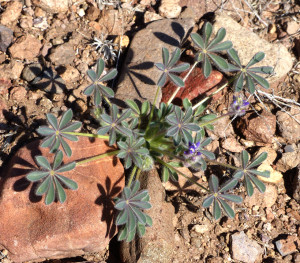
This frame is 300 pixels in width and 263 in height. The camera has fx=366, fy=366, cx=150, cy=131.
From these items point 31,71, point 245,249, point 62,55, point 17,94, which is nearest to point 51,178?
point 17,94

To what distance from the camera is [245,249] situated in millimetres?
3826

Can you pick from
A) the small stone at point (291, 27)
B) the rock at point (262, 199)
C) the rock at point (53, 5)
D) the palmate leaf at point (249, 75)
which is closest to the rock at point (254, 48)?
the small stone at point (291, 27)

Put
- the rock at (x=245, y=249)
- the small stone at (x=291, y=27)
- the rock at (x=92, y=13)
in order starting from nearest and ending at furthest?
the rock at (x=245, y=249) → the rock at (x=92, y=13) → the small stone at (x=291, y=27)

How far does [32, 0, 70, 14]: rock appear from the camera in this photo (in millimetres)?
4480

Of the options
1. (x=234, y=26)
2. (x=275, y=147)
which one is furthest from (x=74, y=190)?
(x=234, y=26)

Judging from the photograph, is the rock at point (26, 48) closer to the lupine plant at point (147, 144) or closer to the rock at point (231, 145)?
the lupine plant at point (147, 144)

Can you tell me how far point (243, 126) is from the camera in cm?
435

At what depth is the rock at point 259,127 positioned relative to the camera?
4.24m

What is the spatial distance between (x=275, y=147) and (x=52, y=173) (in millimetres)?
2648

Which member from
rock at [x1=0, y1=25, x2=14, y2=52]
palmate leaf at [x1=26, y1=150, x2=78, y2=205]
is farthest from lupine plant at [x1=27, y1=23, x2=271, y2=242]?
rock at [x1=0, y1=25, x2=14, y2=52]

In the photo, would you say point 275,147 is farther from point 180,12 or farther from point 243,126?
point 180,12

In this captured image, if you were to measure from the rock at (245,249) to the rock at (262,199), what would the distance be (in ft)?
1.32

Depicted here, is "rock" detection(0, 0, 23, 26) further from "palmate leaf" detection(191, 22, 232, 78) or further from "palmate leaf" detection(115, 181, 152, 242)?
"palmate leaf" detection(115, 181, 152, 242)

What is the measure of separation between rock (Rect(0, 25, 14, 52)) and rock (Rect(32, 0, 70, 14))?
0.51m
